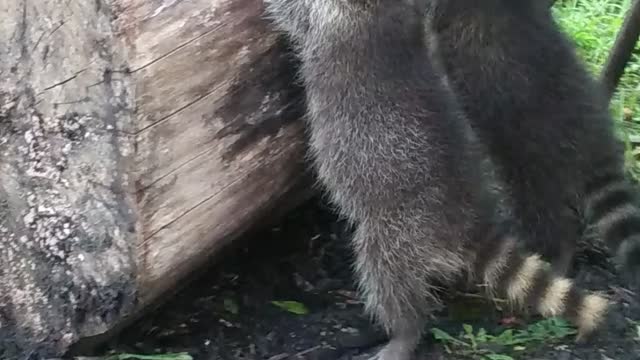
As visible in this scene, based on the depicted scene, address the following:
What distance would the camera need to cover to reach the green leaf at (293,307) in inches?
130

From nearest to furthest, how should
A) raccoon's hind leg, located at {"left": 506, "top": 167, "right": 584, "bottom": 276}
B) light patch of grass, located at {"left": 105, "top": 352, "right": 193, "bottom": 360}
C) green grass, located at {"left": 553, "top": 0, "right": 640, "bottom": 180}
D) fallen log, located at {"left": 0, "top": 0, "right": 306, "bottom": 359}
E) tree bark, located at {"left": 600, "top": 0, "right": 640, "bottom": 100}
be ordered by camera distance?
fallen log, located at {"left": 0, "top": 0, "right": 306, "bottom": 359}
light patch of grass, located at {"left": 105, "top": 352, "right": 193, "bottom": 360}
raccoon's hind leg, located at {"left": 506, "top": 167, "right": 584, "bottom": 276}
tree bark, located at {"left": 600, "top": 0, "right": 640, "bottom": 100}
green grass, located at {"left": 553, "top": 0, "right": 640, "bottom": 180}

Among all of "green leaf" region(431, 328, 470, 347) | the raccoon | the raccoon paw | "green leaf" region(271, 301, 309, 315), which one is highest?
the raccoon

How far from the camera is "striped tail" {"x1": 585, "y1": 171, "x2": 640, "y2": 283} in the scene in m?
3.45

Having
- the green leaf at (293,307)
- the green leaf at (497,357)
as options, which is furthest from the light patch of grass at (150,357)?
the green leaf at (497,357)

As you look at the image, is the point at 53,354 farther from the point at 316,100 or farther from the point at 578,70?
the point at 578,70

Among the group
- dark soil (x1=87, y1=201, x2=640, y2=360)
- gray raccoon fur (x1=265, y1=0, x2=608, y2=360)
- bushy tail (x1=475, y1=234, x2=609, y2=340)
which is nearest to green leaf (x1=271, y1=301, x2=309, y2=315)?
dark soil (x1=87, y1=201, x2=640, y2=360)

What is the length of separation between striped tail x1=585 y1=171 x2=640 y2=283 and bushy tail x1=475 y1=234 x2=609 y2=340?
15.5 inches

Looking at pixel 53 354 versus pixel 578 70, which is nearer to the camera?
pixel 53 354

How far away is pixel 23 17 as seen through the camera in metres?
2.57

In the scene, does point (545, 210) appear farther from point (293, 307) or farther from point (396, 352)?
point (293, 307)

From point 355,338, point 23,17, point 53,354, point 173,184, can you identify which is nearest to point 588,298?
point 355,338

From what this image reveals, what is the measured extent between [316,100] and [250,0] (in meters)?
0.36

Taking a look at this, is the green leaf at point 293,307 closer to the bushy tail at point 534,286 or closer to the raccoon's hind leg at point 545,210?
the bushy tail at point 534,286

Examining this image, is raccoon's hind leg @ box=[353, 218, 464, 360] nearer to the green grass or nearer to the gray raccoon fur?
the gray raccoon fur
